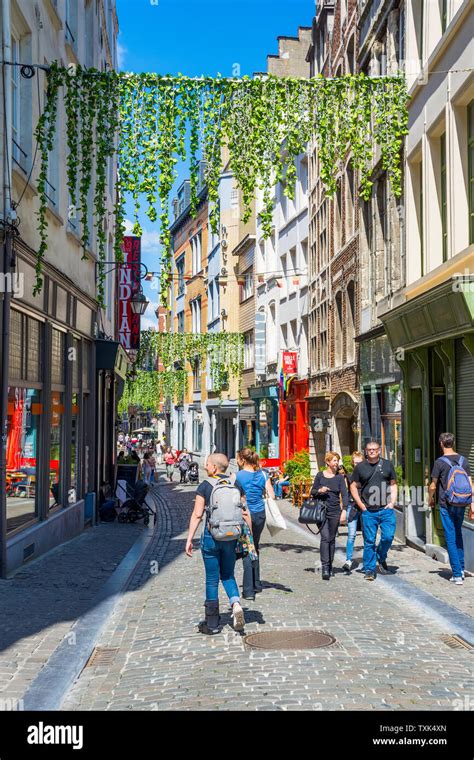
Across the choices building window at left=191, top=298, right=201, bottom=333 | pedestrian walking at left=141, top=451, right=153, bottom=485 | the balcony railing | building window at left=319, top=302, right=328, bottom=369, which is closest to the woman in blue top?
the balcony railing

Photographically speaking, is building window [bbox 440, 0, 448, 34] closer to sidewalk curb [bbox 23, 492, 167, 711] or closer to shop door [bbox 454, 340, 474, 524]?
shop door [bbox 454, 340, 474, 524]

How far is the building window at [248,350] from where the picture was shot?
43.9 metres

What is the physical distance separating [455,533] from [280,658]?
14.9 ft

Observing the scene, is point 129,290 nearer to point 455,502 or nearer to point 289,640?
point 455,502

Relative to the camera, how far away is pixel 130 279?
30906 mm

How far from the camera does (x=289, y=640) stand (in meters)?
7.86

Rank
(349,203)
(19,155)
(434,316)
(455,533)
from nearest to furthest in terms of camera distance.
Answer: (455,533) < (19,155) < (434,316) < (349,203)

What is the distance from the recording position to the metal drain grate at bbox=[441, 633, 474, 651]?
7.90 metres

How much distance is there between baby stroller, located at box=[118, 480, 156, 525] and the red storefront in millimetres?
11670

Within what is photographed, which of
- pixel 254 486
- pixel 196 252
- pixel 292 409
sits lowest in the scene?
pixel 254 486

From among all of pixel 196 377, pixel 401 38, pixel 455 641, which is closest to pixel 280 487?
pixel 401 38
